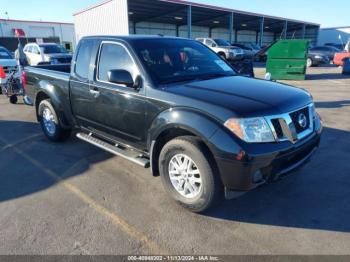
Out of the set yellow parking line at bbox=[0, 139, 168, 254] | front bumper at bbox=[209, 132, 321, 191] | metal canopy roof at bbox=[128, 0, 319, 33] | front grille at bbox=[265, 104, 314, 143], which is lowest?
yellow parking line at bbox=[0, 139, 168, 254]

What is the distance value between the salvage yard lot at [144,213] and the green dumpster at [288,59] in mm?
9996

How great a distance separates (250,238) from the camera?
2764mm

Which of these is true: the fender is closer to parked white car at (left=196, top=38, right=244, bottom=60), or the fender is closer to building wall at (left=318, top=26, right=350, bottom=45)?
parked white car at (left=196, top=38, right=244, bottom=60)

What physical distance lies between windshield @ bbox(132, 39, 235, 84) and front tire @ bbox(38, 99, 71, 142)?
2.36 metres

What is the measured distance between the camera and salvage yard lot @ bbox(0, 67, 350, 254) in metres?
2.68

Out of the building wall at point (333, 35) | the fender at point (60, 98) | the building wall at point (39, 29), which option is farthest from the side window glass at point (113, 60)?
the building wall at point (333, 35)

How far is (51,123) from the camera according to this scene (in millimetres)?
5422

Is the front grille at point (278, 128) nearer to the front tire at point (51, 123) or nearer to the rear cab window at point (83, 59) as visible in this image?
the rear cab window at point (83, 59)

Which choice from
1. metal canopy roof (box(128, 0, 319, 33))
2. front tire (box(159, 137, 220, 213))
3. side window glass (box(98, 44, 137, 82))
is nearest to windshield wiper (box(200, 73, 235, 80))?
side window glass (box(98, 44, 137, 82))

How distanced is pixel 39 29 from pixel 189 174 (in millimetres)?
52421

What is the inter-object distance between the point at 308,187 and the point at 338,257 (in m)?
1.28

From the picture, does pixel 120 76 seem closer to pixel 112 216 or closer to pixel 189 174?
pixel 189 174

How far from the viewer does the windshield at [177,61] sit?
3533mm

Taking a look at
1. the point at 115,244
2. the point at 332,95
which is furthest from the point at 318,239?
the point at 332,95
